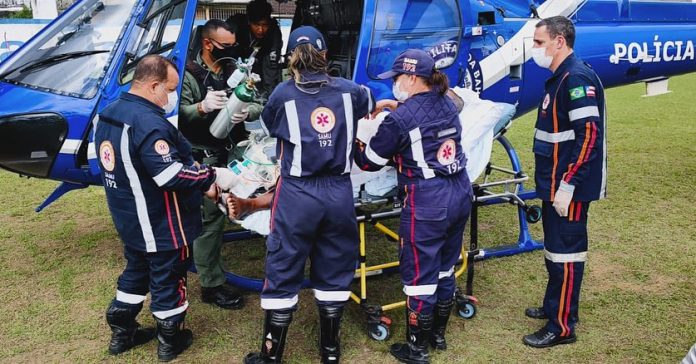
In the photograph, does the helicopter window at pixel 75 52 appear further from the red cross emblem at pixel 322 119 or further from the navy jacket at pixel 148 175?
the red cross emblem at pixel 322 119

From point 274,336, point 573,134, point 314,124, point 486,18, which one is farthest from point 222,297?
point 486,18

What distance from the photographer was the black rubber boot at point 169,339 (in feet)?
10.7

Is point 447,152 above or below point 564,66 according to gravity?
below

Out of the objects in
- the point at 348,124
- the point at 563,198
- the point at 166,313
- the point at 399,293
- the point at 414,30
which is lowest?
the point at 399,293

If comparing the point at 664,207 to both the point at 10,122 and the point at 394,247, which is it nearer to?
the point at 394,247

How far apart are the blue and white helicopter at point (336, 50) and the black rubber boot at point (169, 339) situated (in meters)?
1.14

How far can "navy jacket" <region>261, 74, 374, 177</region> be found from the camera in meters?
2.86

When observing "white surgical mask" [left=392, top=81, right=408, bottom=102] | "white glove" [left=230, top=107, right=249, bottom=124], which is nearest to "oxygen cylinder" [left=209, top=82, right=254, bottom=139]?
"white glove" [left=230, top=107, right=249, bottom=124]

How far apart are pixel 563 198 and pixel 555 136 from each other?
1.12 ft

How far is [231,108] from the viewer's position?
138 inches

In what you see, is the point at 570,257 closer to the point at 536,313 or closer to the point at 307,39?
the point at 536,313

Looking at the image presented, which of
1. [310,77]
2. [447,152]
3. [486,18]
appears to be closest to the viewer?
[310,77]

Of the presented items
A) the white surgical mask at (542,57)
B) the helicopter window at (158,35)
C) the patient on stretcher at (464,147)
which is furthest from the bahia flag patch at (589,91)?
the helicopter window at (158,35)

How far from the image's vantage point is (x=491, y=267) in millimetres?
4516
